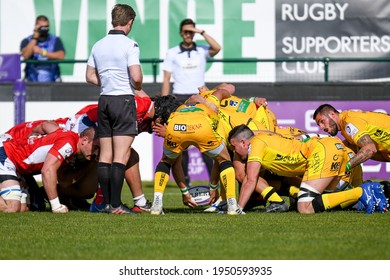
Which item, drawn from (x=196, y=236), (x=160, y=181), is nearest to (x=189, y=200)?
(x=160, y=181)

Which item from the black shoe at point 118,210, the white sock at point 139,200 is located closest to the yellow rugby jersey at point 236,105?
→ the white sock at point 139,200

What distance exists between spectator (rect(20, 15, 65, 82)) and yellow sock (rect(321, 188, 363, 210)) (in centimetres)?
944

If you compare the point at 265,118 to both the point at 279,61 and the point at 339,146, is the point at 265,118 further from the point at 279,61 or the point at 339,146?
the point at 279,61

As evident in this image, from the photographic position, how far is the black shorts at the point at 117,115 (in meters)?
12.1

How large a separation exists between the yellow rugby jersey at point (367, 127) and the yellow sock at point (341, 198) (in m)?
0.97

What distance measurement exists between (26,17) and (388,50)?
7.60m

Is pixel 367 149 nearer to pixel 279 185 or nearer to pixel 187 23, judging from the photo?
pixel 279 185

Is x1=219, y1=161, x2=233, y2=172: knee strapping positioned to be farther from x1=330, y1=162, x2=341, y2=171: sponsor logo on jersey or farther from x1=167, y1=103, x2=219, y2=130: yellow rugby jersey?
x1=330, y1=162, x2=341, y2=171: sponsor logo on jersey

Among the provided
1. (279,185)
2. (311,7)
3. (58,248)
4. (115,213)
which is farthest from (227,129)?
(311,7)

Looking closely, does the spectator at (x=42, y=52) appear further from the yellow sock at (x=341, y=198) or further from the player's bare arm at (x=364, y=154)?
the yellow sock at (x=341, y=198)

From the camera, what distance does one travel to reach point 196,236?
9891 mm

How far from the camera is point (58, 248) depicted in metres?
9.20

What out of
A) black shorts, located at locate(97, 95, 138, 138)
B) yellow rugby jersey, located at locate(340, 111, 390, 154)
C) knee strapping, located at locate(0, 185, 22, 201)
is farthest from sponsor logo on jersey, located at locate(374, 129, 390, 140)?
knee strapping, located at locate(0, 185, 22, 201)

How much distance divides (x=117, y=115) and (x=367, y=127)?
10.9 feet
